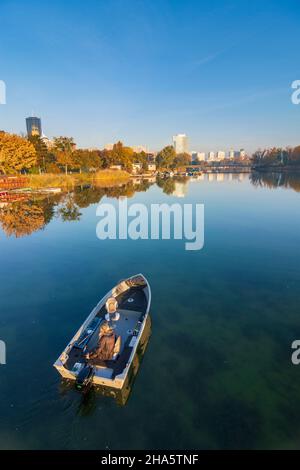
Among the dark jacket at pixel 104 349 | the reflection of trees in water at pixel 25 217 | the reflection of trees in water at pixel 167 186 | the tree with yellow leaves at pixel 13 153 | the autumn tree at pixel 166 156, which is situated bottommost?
the dark jacket at pixel 104 349

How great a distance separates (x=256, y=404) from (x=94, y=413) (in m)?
6.04

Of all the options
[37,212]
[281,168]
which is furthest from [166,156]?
[37,212]

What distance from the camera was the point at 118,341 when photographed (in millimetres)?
9938

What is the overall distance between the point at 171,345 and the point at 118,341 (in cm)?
320

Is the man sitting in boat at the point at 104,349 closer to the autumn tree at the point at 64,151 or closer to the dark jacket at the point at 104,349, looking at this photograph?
the dark jacket at the point at 104,349

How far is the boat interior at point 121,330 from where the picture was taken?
30.5 ft

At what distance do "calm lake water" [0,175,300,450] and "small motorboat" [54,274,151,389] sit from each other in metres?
1.01

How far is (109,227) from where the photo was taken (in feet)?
113

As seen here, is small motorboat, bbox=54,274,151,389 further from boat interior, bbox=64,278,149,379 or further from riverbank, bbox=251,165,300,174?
riverbank, bbox=251,165,300,174

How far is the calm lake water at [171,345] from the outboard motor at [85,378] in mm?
928

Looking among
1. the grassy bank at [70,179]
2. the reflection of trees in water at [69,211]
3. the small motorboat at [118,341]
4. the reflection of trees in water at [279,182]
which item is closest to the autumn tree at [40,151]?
the grassy bank at [70,179]

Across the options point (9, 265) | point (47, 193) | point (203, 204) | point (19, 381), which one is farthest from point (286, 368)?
point (47, 193)
